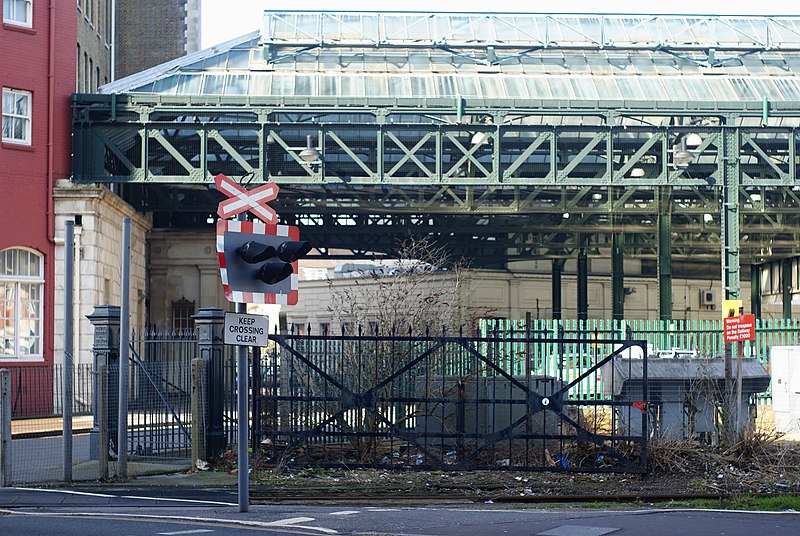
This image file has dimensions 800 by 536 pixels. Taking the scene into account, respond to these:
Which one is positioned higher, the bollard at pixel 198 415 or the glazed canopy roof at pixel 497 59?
the glazed canopy roof at pixel 497 59

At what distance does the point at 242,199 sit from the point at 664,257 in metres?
27.3

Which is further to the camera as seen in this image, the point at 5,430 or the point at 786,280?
the point at 786,280

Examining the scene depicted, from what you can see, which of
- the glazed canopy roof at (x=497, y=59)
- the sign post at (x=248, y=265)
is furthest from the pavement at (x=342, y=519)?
the glazed canopy roof at (x=497, y=59)

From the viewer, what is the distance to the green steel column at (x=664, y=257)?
3778 cm

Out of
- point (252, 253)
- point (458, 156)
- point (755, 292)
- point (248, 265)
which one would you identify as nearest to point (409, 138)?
point (458, 156)

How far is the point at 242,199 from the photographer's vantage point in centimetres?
1232

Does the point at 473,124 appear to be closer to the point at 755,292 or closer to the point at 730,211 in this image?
the point at 730,211

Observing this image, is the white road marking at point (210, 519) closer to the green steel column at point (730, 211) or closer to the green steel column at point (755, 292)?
the green steel column at point (730, 211)

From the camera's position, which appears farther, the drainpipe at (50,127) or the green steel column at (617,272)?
the green steel column at (617,272)

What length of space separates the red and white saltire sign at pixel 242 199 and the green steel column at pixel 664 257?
26326 millimetres

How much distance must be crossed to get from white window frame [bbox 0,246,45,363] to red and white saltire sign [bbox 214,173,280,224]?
1891 cm

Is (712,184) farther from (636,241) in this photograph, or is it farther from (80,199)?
(636,241)

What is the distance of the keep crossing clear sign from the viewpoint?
39.9 feet

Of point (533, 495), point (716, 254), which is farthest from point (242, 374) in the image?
point (716, 254)
